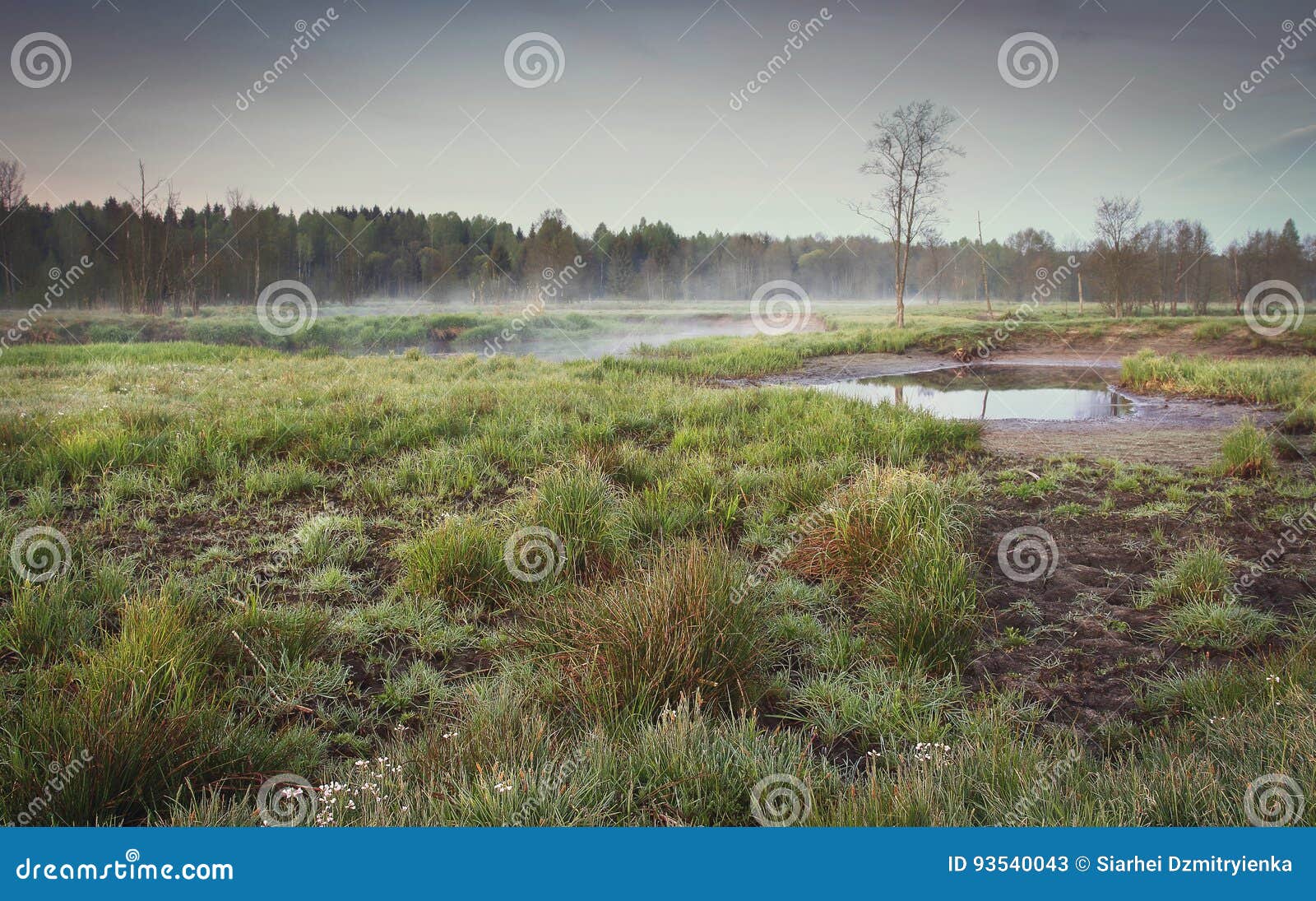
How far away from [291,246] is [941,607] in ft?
190

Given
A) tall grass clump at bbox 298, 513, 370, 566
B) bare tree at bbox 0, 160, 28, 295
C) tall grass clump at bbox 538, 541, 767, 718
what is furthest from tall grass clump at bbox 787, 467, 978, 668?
bare tree at bbox 0, 160, 28, 295

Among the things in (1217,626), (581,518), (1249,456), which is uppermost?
(1249,456)

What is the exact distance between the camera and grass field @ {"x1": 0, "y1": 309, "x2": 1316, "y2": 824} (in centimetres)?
270

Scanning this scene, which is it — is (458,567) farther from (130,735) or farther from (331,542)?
(130,735)

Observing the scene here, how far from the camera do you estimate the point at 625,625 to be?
379 centimetres

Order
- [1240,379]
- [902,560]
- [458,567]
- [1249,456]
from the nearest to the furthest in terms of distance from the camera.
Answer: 1. [902,560]
2. [458,567]
3. [1249,456]
4. [1240,379]

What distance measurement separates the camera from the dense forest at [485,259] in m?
26.5

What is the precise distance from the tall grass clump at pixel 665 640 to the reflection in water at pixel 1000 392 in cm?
841

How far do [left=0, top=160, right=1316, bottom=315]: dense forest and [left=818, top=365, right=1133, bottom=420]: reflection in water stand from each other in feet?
33.6

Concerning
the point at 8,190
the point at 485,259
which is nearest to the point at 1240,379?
the point at 8,190

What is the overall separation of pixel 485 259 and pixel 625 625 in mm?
58149

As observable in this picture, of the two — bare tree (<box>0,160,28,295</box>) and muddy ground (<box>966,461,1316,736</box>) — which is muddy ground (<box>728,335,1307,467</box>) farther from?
bare tree (<box>0,160,28,295</box>)

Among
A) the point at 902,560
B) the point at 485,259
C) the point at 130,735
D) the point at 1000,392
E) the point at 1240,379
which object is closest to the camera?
the point at 130,735

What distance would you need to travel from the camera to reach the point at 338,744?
3.47 meters
